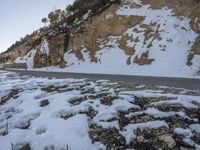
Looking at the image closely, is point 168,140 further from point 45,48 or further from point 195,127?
point 45,48

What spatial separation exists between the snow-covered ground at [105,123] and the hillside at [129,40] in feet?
42.8

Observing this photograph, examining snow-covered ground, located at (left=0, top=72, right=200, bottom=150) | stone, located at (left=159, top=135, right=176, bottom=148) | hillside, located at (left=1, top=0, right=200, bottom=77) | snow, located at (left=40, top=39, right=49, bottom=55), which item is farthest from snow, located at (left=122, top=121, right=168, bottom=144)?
snow, located at (left=40, top=39, right=49, bottom=55)

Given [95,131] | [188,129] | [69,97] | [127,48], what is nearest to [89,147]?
[95,131]

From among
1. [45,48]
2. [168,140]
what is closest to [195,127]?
[168,140]

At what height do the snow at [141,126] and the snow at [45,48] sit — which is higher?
the snow at [45,48]

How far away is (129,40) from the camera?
27.3m

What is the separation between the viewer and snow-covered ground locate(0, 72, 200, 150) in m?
5.32

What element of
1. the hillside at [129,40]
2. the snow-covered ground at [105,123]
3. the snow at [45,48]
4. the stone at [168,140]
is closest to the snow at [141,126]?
the snow-covered ground at [105,123]

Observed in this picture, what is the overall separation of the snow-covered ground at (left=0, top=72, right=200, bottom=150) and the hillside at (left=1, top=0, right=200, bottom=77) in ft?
42.8

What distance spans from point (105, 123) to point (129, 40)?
71.8 feet

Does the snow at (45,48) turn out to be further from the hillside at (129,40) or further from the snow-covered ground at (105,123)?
the snow-covered ground at (105,123)

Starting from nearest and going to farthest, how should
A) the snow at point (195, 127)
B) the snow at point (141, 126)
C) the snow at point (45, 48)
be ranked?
the snow at point (195, 127) → the snow at point (141, 126) → the snow at point (45, 48)

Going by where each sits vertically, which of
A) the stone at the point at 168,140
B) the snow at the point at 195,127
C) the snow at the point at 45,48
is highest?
the snow at the point at 45,48

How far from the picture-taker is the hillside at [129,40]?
22.6 metres
